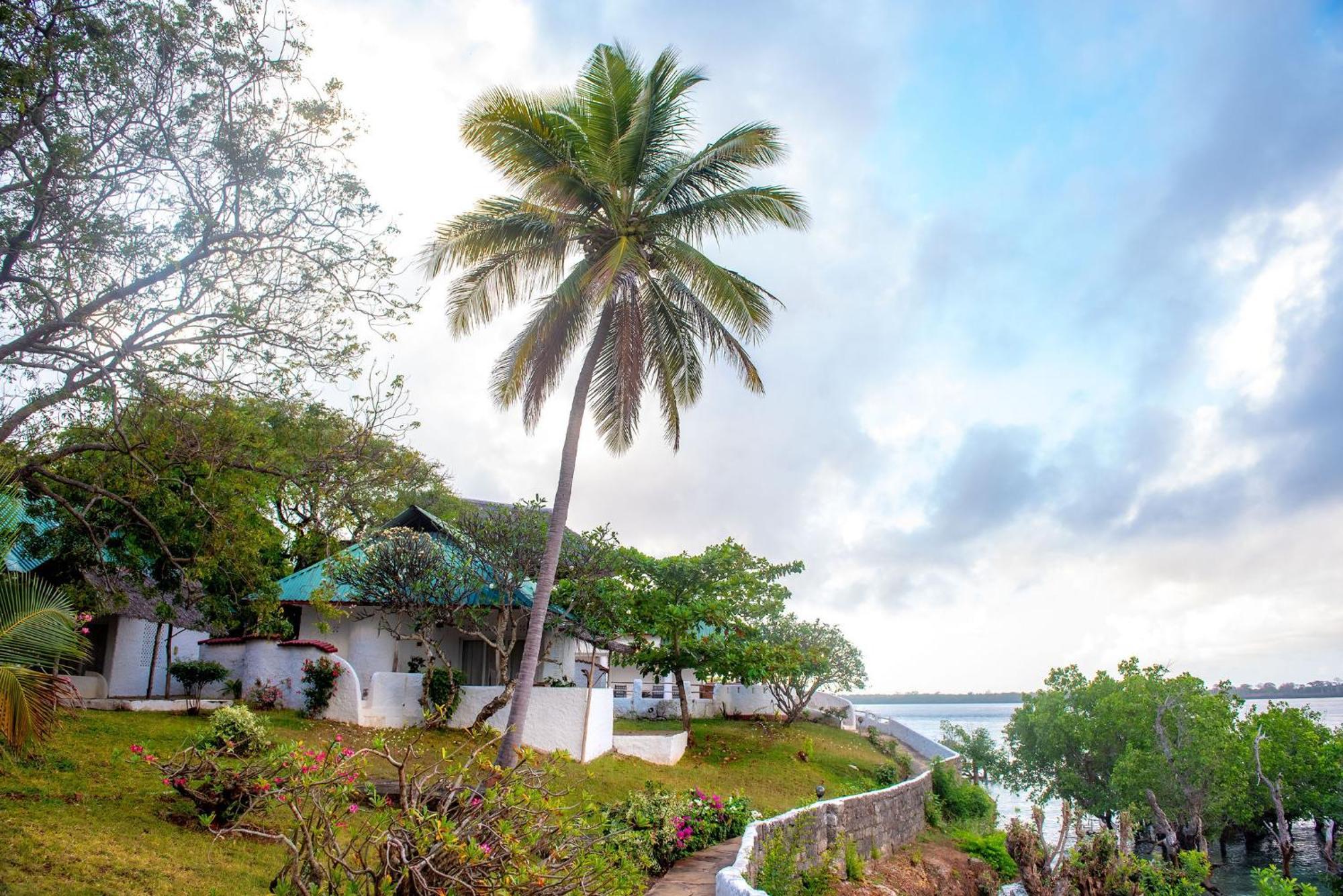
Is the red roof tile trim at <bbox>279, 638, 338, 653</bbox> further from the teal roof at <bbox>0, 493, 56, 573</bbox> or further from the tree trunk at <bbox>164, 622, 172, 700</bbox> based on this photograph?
the teal roof at <bbox>0, 493, 56, 573</bbox>

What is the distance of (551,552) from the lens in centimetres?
1480

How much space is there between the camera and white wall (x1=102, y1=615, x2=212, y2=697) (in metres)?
22.0

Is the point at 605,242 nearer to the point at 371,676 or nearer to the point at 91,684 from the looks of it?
the point at 371,676

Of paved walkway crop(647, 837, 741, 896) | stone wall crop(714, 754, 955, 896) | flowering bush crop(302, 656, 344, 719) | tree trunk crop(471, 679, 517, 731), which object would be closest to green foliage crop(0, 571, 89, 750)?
paved walkway crop(647, 837, 741, 896)

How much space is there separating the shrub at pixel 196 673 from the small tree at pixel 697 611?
9.26 meters

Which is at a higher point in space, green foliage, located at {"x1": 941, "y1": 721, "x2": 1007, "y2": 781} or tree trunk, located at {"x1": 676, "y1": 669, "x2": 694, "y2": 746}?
tree trunk, located at {"x1": 676, "y1": 669, "x2": 694, "y2": 746}

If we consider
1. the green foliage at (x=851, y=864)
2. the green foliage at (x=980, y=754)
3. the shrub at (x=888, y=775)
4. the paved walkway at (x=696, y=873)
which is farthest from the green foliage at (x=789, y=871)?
the green foliage at (x=980, y=754)

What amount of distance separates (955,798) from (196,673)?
20280 mm

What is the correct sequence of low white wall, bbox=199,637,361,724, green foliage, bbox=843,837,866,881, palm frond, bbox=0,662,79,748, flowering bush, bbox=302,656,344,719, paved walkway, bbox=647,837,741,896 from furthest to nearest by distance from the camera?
low white wall, bbox=199,637,361,724, flowering bush, bbox=302,656,344,719, green foliage, bbox=843,837,866,881, paved walkway, bbox=647,837,741,896, palm frond, bbox=0,662,79,748

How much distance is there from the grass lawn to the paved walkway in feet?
5.41

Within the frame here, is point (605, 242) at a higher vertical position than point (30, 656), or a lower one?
higher

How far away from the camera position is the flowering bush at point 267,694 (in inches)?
721

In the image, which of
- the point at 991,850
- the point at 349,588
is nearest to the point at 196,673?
the point at 349,588

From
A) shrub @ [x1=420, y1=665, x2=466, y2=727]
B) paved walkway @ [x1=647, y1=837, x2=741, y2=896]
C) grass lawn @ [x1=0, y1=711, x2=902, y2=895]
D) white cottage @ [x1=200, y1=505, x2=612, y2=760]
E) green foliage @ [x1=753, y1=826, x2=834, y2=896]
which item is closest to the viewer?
grass lawn @ [x1=0, y1=711, x2=902, y2=895]
